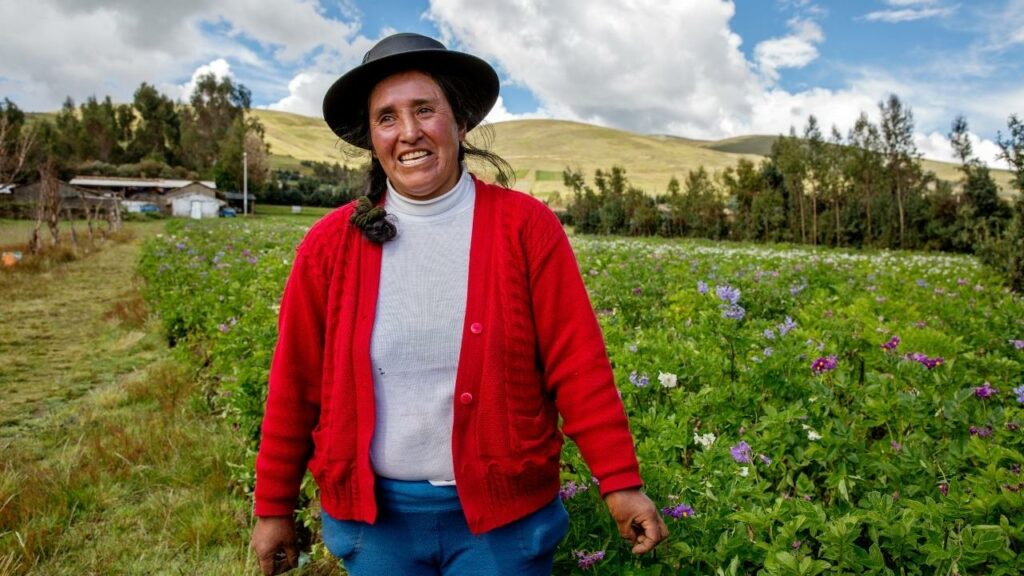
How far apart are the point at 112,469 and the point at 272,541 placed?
3077mm

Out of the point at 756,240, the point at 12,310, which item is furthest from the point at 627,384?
the point at 756,240

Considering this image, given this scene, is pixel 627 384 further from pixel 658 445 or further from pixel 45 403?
pixel 45 403

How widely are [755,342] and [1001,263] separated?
10.5 meters

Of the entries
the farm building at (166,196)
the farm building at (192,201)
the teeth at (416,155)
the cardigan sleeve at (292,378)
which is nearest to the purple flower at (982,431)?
the teeth at (416,155)

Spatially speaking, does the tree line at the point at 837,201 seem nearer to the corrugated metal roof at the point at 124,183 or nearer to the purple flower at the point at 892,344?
the purple flower at the point at 892,344

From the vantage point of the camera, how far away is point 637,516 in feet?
4.98

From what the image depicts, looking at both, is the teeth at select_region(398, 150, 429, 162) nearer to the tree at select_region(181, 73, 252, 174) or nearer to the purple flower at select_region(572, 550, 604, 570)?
the purple flower at select_region(572, 550, 604, 570)

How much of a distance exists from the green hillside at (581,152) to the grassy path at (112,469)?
6986cm

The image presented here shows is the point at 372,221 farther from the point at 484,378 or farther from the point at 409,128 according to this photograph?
the point at 484,378

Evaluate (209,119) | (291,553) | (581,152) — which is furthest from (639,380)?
(581,152)

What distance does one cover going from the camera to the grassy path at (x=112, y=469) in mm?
3207

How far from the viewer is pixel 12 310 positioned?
10.4 metres

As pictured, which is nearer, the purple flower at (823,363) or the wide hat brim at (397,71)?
the wide hat brim at (397,71)

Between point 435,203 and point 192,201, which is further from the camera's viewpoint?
point 192,201
